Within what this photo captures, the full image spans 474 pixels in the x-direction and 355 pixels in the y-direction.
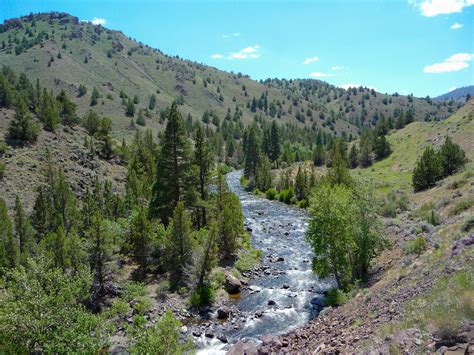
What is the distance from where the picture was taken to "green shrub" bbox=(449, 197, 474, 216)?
113 ft

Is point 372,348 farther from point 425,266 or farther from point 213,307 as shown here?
point 213,307

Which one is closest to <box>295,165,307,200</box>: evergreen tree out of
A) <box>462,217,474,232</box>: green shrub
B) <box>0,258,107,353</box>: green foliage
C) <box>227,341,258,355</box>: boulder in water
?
<box>462,217,474,232</box>: green shrub

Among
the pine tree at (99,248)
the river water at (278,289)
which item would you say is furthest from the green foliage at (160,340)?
the pine tree at (99,248)

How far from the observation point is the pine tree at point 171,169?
154 ft

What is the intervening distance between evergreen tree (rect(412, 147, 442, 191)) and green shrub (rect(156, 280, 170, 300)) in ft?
141

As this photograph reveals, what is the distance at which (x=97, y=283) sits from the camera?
118ft

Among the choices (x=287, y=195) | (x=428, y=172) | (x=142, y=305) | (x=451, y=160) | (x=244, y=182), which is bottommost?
(x=142, y=305)

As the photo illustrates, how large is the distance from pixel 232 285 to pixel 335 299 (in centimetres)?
1143

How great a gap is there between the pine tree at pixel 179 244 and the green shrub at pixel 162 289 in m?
0.92

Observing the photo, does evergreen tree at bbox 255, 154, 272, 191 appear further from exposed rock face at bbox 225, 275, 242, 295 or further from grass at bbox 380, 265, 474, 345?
grass at bbox 380, 265, 474, 345

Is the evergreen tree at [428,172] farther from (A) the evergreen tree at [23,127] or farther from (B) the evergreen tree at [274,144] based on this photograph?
(A) the evergreen tree at [23,127]

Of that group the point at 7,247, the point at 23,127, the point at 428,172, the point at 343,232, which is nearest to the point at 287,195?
the point at 428,172

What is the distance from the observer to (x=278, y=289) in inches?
1503

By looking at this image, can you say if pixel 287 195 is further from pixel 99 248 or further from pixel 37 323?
pixel 37 323
